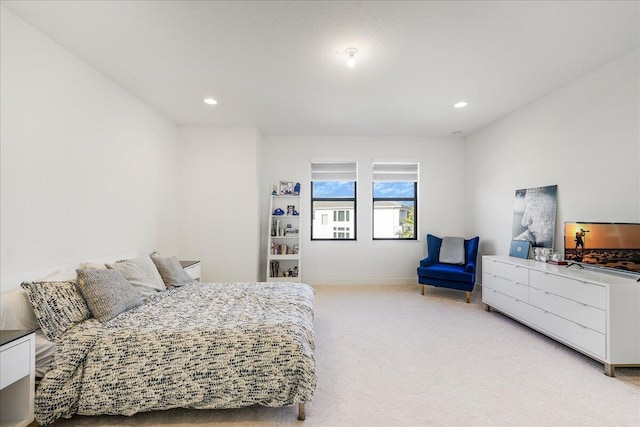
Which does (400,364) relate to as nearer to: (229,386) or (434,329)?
(434,329)

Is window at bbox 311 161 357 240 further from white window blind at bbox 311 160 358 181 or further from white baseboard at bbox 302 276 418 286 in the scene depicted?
white baseboard at bbox 302 276 418 286

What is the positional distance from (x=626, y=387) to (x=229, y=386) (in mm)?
2877

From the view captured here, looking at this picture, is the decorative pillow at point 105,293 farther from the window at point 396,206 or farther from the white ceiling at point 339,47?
the window at point 396,206

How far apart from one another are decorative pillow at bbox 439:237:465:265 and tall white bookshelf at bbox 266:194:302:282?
2465mm

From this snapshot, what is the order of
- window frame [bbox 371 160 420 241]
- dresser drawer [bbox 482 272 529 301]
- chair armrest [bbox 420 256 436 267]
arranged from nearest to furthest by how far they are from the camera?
dresser drawer [bbox 482 272 529 301] < chair armrest [bbox 420 256 436 267] < window frame [bbox 371 160 420 241]

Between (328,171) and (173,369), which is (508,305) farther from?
(173,369)

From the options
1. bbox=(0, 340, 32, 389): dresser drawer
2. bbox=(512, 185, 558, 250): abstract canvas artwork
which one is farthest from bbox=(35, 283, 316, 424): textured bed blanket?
bbox=(512, 185, 558, 250): abstract canvas artwork

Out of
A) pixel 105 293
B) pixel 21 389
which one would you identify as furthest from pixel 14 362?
pixel 105 293

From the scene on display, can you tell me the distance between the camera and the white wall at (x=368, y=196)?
535 cm

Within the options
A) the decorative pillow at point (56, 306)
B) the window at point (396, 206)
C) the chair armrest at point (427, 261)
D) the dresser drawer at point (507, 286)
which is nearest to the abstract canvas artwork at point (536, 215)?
the dresser drawer at point (507, 286)

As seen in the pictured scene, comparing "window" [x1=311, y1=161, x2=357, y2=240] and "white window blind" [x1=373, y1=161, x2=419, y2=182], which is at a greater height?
"white window blind" [x1=373, y1=161, x2=419, y2=182]

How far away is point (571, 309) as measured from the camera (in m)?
2.66

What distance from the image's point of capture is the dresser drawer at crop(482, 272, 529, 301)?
3.27m

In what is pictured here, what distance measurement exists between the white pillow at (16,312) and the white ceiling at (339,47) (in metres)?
2.02
